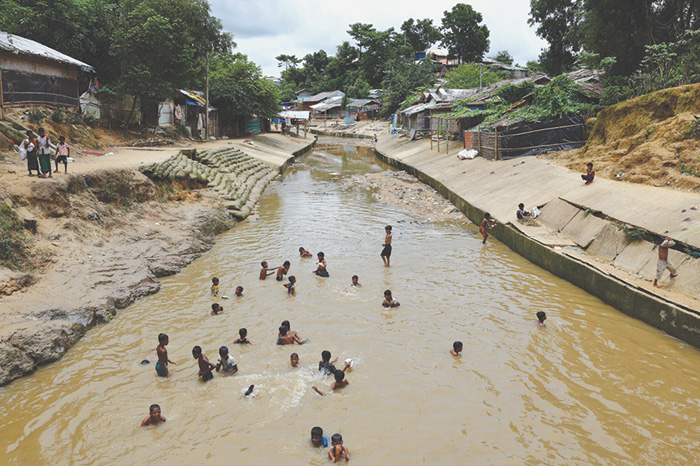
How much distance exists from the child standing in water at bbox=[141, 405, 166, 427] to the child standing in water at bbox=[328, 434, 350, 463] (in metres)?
2.52

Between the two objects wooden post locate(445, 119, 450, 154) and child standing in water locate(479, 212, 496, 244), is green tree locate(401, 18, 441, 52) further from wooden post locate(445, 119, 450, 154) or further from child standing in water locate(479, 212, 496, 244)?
child standing in water locate(479, 212, 496, 244)

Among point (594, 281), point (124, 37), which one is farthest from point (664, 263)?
point (124, 37)

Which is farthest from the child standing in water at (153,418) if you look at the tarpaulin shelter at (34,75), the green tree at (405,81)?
the green tree at (405,81)

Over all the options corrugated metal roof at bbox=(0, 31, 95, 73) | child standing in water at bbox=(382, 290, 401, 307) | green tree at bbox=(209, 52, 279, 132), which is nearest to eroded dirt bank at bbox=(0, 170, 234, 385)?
child standing in water at bbox=(382, 290, 401, 307)

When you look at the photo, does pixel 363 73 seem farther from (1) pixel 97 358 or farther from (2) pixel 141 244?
(1) pixel 97 358

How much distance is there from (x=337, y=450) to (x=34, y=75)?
2049 centimetres

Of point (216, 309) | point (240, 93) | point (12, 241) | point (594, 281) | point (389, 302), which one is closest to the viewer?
point (12, 241)

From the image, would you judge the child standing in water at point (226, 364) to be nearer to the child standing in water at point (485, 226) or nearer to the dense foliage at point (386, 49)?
the child standing in water at point (485, 226)

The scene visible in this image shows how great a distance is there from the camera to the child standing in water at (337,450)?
18.7 feet

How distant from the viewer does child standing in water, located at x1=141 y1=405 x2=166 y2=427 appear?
6273 millimetres

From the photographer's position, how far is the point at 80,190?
505 inches

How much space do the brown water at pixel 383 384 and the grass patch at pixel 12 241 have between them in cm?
243

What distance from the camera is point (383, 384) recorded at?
7480mm

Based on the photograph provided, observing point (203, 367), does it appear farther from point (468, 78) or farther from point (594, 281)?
point (468, 78)
